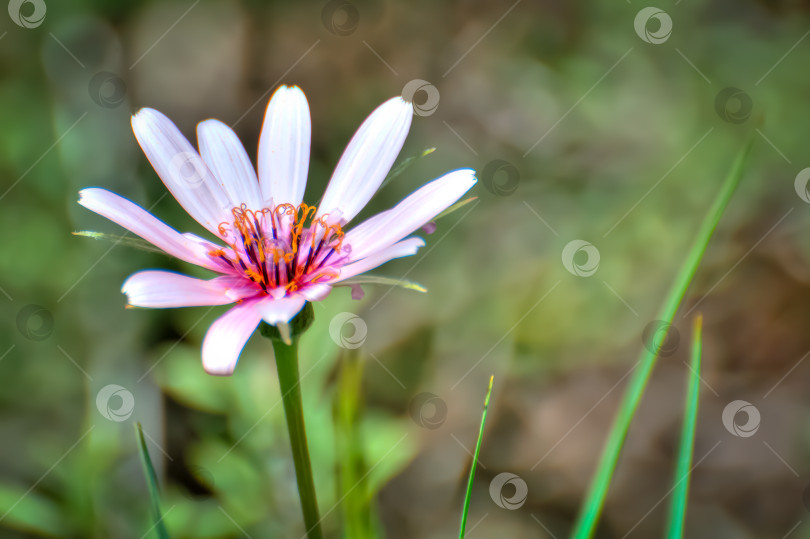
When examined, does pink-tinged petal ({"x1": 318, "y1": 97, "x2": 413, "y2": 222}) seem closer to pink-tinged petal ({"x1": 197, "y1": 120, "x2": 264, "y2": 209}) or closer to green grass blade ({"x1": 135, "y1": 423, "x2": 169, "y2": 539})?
pink-tinged petal ({"x1": 197, "y1": 120, "x2": 264, "y2": 209})

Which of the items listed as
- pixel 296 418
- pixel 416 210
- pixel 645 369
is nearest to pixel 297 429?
pixel 296 418

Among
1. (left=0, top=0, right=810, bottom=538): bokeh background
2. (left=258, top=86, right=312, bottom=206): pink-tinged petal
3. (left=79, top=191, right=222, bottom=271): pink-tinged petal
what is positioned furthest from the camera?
(left=0, top=0, right=810, bottom=538): bokeh background

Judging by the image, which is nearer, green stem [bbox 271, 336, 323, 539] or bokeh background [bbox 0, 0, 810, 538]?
green stem [bbox 271, 336, 323, 539]

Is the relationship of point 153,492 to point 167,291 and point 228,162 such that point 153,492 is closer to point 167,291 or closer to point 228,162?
point 167,291

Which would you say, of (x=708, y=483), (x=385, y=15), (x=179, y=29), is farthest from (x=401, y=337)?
(x=179, y=29)

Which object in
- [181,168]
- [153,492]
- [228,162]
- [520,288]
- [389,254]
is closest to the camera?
[153,492]

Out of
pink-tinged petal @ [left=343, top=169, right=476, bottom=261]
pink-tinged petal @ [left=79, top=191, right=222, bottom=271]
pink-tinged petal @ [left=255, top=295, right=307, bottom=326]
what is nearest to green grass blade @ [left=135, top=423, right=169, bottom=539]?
pink-tinged petal @ [left=255, top=295, right=307, bottom=326]

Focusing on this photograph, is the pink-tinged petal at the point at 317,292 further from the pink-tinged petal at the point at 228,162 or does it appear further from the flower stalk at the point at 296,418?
the pink-tinged petal at the point at 228,162
